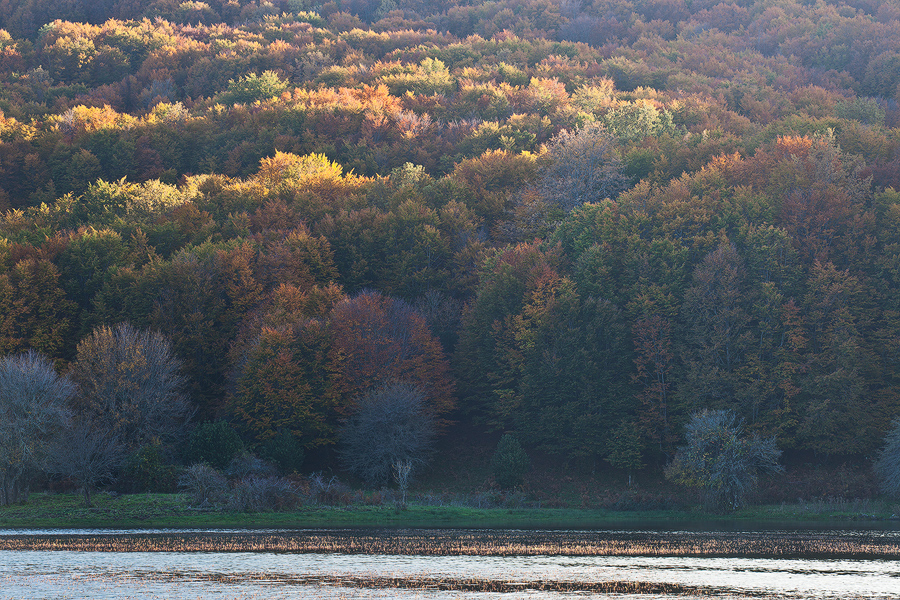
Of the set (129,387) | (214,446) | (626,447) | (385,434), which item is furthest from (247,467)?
(626,447)

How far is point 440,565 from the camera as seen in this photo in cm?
3147

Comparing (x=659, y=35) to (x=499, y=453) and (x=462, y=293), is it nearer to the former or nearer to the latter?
(x=462, y=293)

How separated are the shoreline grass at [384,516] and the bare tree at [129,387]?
5869 mm

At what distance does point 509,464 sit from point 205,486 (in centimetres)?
2009

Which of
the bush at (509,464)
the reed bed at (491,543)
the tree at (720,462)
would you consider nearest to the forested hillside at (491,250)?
the tree at (720,462)

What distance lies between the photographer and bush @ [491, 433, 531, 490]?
2313 inches

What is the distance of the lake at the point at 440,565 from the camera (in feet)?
86.2

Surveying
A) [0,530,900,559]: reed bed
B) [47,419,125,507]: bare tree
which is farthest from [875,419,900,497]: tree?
[47,419,125,507]: bare tree

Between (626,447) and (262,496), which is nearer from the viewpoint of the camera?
(262,496)

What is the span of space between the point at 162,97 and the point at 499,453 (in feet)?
272

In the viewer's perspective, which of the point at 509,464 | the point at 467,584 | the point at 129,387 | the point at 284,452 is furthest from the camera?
the point at 509,464

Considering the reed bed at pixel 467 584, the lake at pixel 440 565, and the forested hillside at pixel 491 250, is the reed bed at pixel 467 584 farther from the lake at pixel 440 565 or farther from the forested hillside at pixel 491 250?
the forested hillside at pixel 491 250

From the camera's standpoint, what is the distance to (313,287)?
70625 mm

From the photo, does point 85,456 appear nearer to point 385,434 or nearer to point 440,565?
point 385,434
